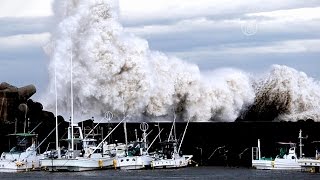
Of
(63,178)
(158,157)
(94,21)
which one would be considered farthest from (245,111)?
(63,178)

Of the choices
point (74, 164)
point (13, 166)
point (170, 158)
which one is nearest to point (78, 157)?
point (74, 164)

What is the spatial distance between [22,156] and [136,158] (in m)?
9.97

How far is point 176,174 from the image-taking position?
9512 cm

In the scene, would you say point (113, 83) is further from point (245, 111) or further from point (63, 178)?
point (63, 178)

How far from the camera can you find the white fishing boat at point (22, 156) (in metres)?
103

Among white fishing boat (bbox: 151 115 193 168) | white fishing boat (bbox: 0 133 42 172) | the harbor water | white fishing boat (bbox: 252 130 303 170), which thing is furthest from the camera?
white fishing boat (bbox: 151 115 193 168)

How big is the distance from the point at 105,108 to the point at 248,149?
21591mm

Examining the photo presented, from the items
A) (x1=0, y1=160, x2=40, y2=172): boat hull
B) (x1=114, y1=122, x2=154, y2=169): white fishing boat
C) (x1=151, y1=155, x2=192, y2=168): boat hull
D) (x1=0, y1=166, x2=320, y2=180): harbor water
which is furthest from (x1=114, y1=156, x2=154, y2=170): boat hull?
(x1=0, y1=160, x2=40, y2=172): boat hull

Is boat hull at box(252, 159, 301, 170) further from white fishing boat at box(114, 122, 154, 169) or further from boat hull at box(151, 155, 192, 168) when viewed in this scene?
white fishing boat at box(114, 122, 154, 169)

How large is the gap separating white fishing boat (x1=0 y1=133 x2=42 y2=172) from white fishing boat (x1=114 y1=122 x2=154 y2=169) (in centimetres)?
762

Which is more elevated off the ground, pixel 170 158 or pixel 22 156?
pixel 22 156

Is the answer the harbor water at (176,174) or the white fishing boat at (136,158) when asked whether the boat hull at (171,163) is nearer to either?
the white fishing boat at (136,158)

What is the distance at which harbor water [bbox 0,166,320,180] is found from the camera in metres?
90.6

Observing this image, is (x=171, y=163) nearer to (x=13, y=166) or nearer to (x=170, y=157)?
(x=170, y=157)
